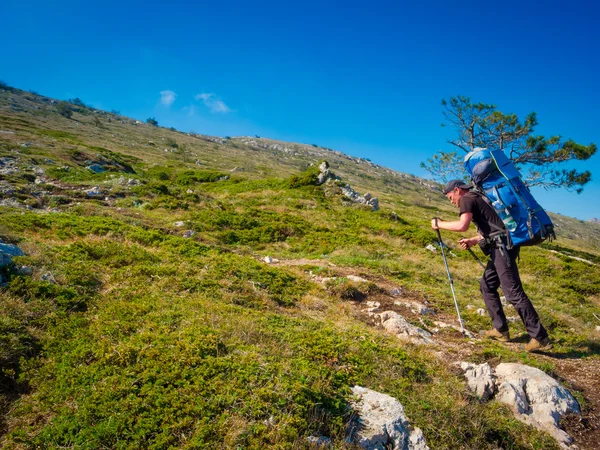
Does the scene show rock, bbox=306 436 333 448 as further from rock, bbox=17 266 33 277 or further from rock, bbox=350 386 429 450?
rock, bbox=17 266 33 277

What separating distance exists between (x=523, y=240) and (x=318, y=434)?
4653mm

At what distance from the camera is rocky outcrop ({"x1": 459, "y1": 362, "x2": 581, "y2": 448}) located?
4301 mm

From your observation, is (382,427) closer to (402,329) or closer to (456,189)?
(402,329)

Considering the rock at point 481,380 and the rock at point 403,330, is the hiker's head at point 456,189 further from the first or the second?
the rock at point 481,380

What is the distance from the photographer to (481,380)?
475cm

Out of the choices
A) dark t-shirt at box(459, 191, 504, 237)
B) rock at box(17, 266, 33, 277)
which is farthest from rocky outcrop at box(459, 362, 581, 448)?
rock at box(17, 266, 33, 277)

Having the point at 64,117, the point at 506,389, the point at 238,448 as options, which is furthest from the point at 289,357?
the point at 64,117

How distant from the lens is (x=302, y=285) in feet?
27.7

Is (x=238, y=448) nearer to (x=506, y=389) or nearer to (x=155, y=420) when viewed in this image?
(x=155, y=420)

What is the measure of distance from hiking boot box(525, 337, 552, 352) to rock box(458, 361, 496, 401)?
4.86ft

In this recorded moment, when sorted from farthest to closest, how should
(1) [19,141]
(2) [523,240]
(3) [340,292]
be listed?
(1) [19,141]
(3) [340,292]
(2) [523,240]

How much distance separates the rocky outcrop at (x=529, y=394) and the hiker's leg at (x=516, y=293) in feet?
3.39

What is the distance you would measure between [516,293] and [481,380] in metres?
1.84

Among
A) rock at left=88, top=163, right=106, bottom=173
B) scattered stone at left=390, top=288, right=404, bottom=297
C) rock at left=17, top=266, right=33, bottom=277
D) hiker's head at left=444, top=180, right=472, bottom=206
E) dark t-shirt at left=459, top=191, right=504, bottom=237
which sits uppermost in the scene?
rock at left=88, top=163, right=106, bottom=173
